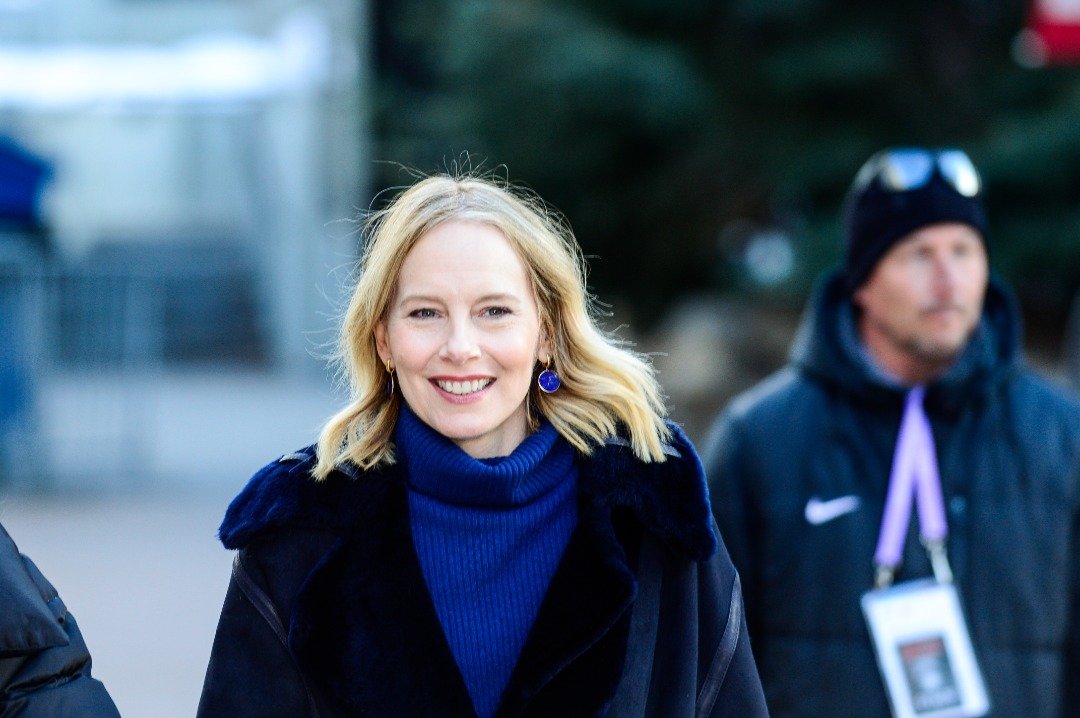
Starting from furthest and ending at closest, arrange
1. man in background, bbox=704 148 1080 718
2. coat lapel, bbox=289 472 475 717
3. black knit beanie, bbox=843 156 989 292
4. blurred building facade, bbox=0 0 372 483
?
blurred building facade, bbox=0 0 372 483 < black knit beanie, bbox=843 156 989 292 < man in background, bbox=704 148 1080 718 < coat lapel, bbox=289 472 475 717

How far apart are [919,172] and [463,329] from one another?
197cm

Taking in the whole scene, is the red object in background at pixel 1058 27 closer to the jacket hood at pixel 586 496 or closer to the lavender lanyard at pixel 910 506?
the lavender lanyard at pixel 910 506

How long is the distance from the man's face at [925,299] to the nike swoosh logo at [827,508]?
1.35 feet

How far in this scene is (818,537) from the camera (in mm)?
4168

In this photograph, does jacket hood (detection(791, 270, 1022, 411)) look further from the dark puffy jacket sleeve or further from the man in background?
the dark puffy jacket sleeve

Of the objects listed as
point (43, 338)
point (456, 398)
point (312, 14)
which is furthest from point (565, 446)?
point (312, 14)

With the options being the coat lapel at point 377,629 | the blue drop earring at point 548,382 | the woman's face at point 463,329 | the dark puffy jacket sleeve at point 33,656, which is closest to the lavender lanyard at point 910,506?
the blue drop earring at point 548,382

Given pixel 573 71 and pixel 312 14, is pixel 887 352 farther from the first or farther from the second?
pixel 312 14

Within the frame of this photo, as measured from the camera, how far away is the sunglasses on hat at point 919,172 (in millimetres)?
4484

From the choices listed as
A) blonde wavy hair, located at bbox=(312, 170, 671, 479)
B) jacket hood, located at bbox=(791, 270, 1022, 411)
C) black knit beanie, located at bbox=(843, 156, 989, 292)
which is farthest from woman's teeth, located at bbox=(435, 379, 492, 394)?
black knit beanie, located at bbox=(843, 156, 989, 292)

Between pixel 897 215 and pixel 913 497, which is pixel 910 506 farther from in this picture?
pixel 897 215

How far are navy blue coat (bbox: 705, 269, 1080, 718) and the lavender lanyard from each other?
0.08ft

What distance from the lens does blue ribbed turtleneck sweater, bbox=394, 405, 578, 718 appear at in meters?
2.93

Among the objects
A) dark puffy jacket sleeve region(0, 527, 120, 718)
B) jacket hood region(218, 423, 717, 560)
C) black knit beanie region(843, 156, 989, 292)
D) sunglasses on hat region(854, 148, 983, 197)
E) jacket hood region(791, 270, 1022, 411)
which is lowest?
dark puffy jacket sleeve region(0, 527, 120, 718)
